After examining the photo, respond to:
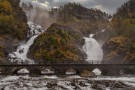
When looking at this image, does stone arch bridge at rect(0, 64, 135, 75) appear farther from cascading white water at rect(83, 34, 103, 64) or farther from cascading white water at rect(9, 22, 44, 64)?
cascading white water at rect(83, 34, 103, 64)

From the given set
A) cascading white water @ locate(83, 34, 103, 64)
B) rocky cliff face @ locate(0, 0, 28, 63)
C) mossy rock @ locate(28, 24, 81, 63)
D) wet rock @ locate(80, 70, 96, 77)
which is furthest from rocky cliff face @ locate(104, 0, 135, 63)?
rocky cliff face @ locate(0, 0, 28, 63)

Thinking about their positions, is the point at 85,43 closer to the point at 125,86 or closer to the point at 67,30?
the point at 67,30

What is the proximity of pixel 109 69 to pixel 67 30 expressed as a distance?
1686 inches

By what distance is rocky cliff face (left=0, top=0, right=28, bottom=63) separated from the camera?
391 feet

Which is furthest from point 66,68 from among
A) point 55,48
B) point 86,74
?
point 55,48

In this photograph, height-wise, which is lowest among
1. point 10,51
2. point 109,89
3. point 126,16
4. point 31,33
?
point 109,89

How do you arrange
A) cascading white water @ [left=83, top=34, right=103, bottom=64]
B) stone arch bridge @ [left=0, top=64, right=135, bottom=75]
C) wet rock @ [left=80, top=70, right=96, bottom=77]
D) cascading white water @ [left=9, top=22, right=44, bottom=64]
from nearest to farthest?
1. wet rock @ [left=80, top=70, right=96, bottom=77]
2. stone arch bridge @ [left=0, top=64, right=135, bottom=75]
3. cascading white water @ [left=9, top=22, right=44, bottom=64]
4. cascading white water @ [left=83, top=34, right=103, bottom=64]

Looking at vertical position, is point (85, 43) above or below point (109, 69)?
above

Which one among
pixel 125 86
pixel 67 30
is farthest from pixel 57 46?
pixel 125 86

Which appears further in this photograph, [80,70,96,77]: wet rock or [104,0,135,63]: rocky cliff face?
[104,0,135,63]: rocky cliff face

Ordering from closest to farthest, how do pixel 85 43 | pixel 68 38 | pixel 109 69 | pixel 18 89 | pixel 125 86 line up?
1. pixel 18 89
2. pixel 125 86
3. pixel 109 69
4. pixel 68 38
5. pixel 85 43

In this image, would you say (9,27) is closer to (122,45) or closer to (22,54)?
(22,54)

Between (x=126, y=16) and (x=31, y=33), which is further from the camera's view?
(x=126, y=16)

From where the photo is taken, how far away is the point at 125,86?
66.1 m
